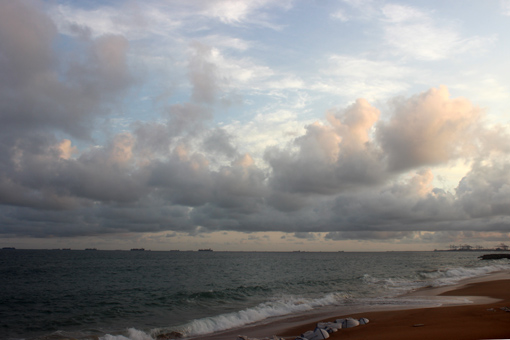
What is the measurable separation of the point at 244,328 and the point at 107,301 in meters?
15.5

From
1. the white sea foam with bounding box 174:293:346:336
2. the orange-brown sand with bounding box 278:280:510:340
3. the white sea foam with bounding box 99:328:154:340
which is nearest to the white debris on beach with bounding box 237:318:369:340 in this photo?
the orange-brown sand with bounding box 278:280:510:340

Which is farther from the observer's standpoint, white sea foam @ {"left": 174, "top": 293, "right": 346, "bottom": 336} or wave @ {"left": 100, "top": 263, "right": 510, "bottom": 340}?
white sea foam @ {"left": 174, "top": 293, "right": 346, "bottom": 336}

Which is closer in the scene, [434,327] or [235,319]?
[434,327]

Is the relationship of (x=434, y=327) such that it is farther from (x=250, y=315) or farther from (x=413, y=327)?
(x=250, y=315)

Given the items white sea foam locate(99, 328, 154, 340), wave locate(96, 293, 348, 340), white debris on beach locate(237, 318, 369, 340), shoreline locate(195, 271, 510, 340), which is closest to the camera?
shoreline locate(195, 271, 510, 340)

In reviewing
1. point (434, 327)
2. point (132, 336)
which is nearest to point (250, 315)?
point (132, 336)

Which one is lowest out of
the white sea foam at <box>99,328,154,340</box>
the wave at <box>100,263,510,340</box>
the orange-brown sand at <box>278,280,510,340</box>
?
the wave at <box>100,263,510,340</box>

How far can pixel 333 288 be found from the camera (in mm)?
36438

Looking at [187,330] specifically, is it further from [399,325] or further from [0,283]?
[0,283]

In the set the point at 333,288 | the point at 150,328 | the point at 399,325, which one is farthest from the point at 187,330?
the point at 333,288

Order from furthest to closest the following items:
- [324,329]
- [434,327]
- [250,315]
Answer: [250,315] → [324,329] → [434,327]

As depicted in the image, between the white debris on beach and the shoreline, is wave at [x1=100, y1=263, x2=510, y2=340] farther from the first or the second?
the white debris on beach

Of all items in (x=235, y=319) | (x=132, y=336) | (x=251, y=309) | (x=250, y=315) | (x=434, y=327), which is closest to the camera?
(x=434, y=327)

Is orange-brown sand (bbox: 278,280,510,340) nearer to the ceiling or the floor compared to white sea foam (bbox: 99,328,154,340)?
nearer to the ceiling
